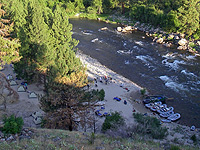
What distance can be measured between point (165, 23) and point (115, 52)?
25859mm

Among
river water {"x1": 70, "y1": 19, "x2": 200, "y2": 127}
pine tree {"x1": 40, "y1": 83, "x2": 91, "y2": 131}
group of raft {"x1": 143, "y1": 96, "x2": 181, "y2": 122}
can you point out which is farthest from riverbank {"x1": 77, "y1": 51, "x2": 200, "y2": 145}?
pine tree {"x1": 40, "y1": 83, "x2": 91, "y2": 131}

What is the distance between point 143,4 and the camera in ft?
271

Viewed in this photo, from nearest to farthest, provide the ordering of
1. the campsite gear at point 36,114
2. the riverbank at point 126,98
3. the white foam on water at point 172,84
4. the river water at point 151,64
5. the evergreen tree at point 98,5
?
the campsite gear at point 36,114
the riverbank at point 126,98
the river water at point 151,64
the white foam on water at point 172,84
the evergreen tree at point 98,5

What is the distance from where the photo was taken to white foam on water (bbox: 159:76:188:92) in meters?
39.4

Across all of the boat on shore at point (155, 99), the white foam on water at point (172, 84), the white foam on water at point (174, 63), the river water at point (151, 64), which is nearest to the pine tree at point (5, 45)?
the boat on shore at point (155, 99)

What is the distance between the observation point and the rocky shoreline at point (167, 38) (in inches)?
2312

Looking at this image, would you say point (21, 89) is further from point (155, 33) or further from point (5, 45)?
point (155, 33)

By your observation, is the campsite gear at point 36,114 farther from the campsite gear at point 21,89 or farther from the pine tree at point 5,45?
the pine tree at point 5,45

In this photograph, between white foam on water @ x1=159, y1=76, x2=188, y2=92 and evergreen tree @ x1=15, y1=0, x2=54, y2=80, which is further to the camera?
white foam on water @ x1=159, y1=76, x2=188, y2=92

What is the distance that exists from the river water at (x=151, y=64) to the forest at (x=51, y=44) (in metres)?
12.9

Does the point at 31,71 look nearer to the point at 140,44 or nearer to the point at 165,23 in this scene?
the point at 140,44

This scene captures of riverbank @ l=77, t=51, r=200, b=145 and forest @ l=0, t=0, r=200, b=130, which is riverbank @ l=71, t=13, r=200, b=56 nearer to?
forest @ l=0, t=0, r=200, b=130

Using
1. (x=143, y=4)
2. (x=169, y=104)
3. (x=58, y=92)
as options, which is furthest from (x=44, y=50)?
(x=143, y=4)

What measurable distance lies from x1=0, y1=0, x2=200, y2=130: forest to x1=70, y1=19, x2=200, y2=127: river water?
12942mm
